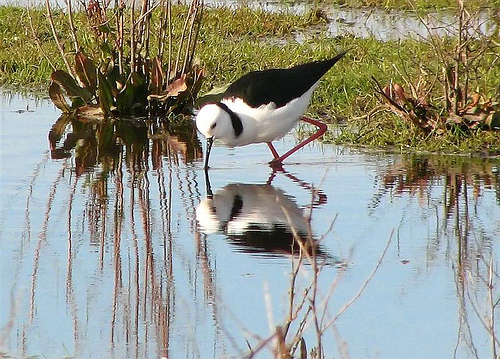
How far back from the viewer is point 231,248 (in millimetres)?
6207

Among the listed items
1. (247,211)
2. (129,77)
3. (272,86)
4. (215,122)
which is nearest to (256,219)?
(247,211)

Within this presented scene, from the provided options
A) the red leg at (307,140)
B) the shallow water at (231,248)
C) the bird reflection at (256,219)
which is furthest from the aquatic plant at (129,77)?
the bird reflection at (256,219)

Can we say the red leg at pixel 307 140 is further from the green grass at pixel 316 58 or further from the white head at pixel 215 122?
the white head at pixel 215 122

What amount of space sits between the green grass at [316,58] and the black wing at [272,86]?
67 cm

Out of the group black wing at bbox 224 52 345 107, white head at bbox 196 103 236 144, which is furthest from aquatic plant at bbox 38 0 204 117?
white head at bbox 196 103 236 144

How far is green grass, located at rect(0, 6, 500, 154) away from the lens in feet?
29.1

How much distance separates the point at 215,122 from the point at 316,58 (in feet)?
12.2

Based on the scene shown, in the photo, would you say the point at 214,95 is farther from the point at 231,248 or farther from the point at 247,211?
the point at 231,248

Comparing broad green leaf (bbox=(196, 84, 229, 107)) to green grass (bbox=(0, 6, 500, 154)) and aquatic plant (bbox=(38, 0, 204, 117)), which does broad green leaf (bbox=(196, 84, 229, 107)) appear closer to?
aquatic plant (bbox=(38, 0, 204, 117))

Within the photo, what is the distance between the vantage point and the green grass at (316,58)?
8.86 m

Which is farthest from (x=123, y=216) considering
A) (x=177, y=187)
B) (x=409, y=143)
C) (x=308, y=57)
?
(x=308, y=57)

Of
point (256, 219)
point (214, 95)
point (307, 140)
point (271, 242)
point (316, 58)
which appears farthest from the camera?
point (316, 58)

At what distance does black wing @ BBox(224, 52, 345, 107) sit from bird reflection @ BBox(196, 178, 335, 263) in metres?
0.83

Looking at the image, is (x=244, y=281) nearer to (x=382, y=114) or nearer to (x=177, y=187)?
(x=177, y=187)
